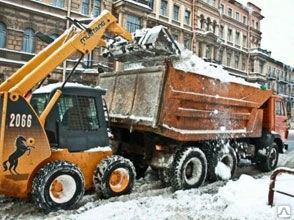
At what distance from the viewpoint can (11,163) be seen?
5.39m

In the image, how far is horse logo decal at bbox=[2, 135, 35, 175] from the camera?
5.38 m

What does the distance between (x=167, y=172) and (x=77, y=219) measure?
9.11ft

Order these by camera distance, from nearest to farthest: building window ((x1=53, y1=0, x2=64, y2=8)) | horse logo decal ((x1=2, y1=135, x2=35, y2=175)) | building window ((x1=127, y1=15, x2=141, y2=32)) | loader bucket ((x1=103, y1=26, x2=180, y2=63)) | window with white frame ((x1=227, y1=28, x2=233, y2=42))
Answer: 1. horse logo decal ((x1=2, y1=135, x2=35, y2=175))
2. loader bucket ((x1=103, y1=26, x2=180, y2=63))
3. building window ((x1=53, y1=0, x2=64, y2=8))
4. building window ((x1=127, y1=15, x2=141, y2=32))
5. window with white frame ((x1=227, y1=28, x2=233, y2=42))

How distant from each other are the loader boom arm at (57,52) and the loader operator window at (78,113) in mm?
676

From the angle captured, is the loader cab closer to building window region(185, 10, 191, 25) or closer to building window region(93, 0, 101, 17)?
building window region(93, 0, 101, 17)

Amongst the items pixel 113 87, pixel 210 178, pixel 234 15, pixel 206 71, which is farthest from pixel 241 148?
pixel 234 15

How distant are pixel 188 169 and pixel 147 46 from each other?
9.84 ft

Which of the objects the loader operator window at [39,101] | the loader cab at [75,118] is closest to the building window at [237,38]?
the loader cab at [75,118]

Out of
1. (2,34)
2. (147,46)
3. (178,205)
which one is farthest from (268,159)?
(2,34)

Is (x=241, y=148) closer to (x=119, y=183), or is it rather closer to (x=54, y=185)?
(x=119, y=183)

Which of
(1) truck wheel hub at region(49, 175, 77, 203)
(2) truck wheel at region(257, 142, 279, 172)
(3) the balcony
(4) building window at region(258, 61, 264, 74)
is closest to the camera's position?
(1) truck wheel hub at region(49, 175, 77, 203)

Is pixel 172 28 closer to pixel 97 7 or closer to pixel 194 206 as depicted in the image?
pixel 97 7

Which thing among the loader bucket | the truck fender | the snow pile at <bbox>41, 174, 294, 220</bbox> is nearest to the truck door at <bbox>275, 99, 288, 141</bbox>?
the truck fender

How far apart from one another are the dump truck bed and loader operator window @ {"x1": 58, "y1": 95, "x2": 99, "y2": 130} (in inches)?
50.1
